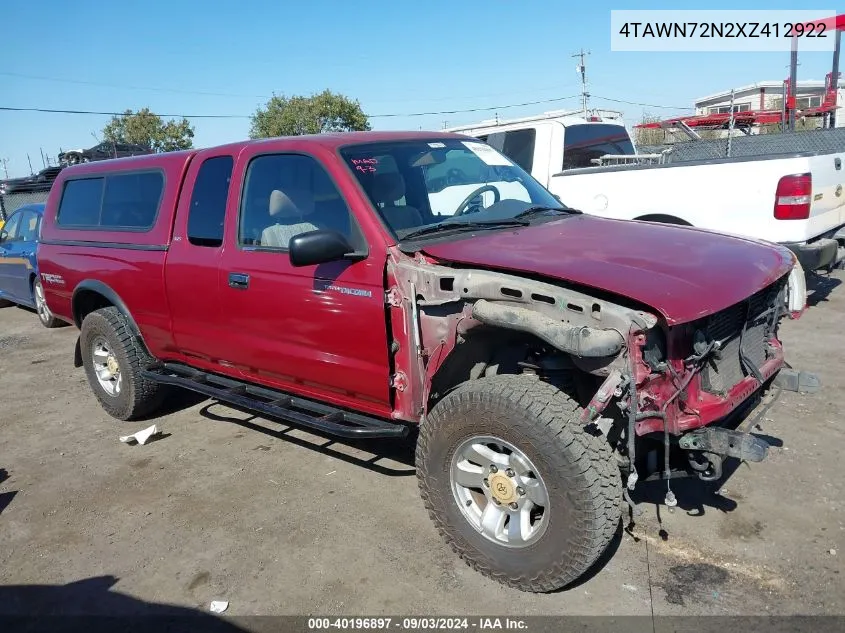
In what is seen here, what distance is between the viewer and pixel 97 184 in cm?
543

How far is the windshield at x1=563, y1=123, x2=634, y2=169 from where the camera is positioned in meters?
8.11

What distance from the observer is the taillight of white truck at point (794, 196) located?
572 centimetres

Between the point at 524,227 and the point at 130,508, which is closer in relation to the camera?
the point at 524,227

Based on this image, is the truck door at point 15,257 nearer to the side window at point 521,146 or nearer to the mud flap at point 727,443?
the side window at point 521,146

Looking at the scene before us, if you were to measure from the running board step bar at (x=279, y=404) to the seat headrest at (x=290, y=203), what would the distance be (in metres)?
1.10

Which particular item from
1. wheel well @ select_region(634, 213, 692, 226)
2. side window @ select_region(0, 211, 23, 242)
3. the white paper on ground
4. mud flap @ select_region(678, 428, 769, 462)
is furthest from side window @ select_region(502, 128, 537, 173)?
side window @ select_region(0, 211, 23, 242)

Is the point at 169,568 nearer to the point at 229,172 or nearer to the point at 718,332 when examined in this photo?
the point at 229,172

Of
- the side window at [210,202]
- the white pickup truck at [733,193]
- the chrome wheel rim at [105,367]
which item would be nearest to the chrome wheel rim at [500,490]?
the side window at [210,202]

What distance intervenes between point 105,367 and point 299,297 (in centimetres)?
273

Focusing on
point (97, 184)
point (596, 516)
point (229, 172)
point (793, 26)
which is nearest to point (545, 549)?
point (596, 516)

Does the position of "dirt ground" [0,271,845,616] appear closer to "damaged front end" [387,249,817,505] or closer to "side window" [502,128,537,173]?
"damaged front end" [387,249,817,505]

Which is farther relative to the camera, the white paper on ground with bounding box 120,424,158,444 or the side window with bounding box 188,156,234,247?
the white paper on ground with bounding box 120,424,158,444

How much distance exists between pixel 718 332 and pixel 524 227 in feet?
4.01

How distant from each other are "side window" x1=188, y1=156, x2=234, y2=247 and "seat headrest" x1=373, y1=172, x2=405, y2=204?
3.56ft
